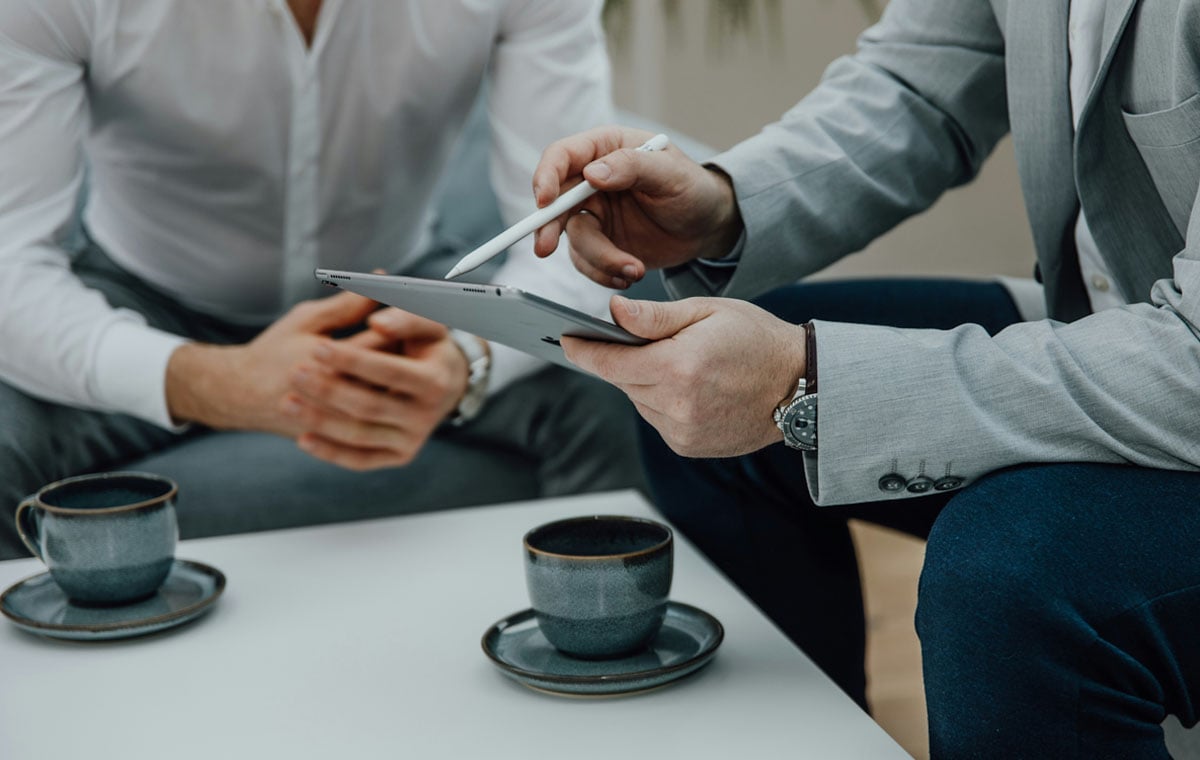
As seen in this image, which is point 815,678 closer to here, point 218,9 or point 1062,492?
point 1062,492

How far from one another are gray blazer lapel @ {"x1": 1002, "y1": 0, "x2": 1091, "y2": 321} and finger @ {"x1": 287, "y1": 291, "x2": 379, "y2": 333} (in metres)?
0.68

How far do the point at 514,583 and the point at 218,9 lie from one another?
32.6 inches

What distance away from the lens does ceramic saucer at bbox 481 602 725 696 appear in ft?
2.43

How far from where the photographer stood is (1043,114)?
97cm

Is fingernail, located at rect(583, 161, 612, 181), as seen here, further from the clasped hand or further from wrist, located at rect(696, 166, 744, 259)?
the clasped hand

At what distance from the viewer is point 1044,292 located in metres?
1.09

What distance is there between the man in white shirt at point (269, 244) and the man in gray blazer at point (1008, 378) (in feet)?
1.31

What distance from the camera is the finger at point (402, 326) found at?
126cm

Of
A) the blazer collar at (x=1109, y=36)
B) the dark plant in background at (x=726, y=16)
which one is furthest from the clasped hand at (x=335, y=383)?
the dark plant in background at (x=726, y=16)

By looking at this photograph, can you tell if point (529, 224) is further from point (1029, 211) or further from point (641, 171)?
point (1029, 211)

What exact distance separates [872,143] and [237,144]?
79cm

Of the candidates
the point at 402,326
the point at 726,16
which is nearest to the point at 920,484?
the point at 402,326

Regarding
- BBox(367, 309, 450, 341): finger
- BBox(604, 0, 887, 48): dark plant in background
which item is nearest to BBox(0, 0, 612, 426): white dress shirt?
BBox(367, 309, 450, 341): finger

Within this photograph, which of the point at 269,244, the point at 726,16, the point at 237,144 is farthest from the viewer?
the point at 726,16
